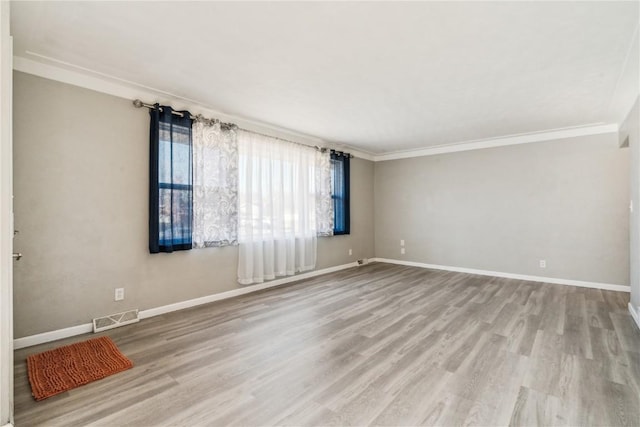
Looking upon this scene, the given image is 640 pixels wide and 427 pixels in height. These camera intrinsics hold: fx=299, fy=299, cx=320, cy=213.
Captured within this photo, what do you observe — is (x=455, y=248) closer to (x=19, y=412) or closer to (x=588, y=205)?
(x=588, y=205)

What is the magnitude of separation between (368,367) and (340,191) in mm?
3975

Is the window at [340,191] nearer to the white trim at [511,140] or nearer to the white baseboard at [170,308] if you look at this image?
the white baseboard at [170,308]

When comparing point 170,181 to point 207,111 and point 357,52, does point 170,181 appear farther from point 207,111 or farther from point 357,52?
point 357,52

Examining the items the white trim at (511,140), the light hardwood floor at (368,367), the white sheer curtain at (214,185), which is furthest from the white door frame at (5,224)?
the white trim at (511,140)

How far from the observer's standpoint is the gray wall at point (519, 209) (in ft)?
14.6

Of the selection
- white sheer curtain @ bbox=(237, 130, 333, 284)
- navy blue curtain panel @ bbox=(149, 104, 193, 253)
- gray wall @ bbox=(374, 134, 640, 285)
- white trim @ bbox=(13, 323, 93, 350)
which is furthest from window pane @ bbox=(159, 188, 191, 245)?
gray wall @ bbox=(374, 134, 640, 285)

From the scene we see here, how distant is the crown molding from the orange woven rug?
2433 millimetres

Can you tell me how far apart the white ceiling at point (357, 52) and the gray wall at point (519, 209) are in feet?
3.43

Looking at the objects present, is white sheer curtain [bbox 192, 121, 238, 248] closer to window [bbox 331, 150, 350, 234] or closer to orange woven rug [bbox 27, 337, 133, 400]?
orange woven rug [bbox 27, 337, 133, 400]

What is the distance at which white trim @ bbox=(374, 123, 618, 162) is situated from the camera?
455 centimetres

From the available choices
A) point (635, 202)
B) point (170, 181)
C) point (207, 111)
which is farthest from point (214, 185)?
point (635, 202)

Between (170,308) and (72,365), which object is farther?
(170,308)

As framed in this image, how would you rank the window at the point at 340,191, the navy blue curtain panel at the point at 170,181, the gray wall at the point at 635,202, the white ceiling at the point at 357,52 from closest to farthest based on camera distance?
1. the white ceiling at the point at 357,52
2. the gray wall at the point at 635,202
3. the navy blue curtain panel at the point at 170,181
4. the window at the point at 340,191

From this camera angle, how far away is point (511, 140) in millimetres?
5176
